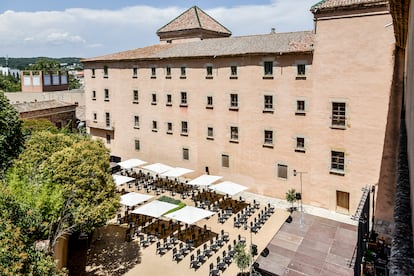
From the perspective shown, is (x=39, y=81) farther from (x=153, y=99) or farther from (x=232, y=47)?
(x=232, y=47)

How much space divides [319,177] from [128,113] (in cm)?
2105

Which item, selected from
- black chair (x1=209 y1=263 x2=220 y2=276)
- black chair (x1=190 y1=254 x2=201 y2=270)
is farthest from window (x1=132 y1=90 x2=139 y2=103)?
black chair (x1=209 y1=263 x2=220 y2=276)

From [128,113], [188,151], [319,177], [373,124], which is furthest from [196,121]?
[373,124]

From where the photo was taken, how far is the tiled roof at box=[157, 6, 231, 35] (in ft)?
135

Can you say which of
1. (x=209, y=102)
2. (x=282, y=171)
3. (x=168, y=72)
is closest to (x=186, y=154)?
(x=209, y=102)

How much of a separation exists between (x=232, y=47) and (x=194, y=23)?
501 inches

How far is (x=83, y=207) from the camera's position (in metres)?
16.4

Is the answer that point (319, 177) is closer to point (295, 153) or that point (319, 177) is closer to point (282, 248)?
point (295, 153)

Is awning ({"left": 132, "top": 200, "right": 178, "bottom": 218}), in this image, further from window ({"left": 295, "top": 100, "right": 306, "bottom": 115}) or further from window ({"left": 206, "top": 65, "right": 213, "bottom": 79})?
window ({"left": 206, "top": 65, "right": 213, "bottom": 79})

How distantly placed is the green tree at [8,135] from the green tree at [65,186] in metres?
2.41

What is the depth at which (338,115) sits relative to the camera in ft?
80.4

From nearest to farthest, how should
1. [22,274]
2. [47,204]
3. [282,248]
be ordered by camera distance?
[22,274], [47,204], [282,248]

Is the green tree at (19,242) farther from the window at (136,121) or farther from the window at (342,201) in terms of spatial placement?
the window at (136,121)

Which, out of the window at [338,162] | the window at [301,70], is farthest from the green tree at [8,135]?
the window at [338,162]
